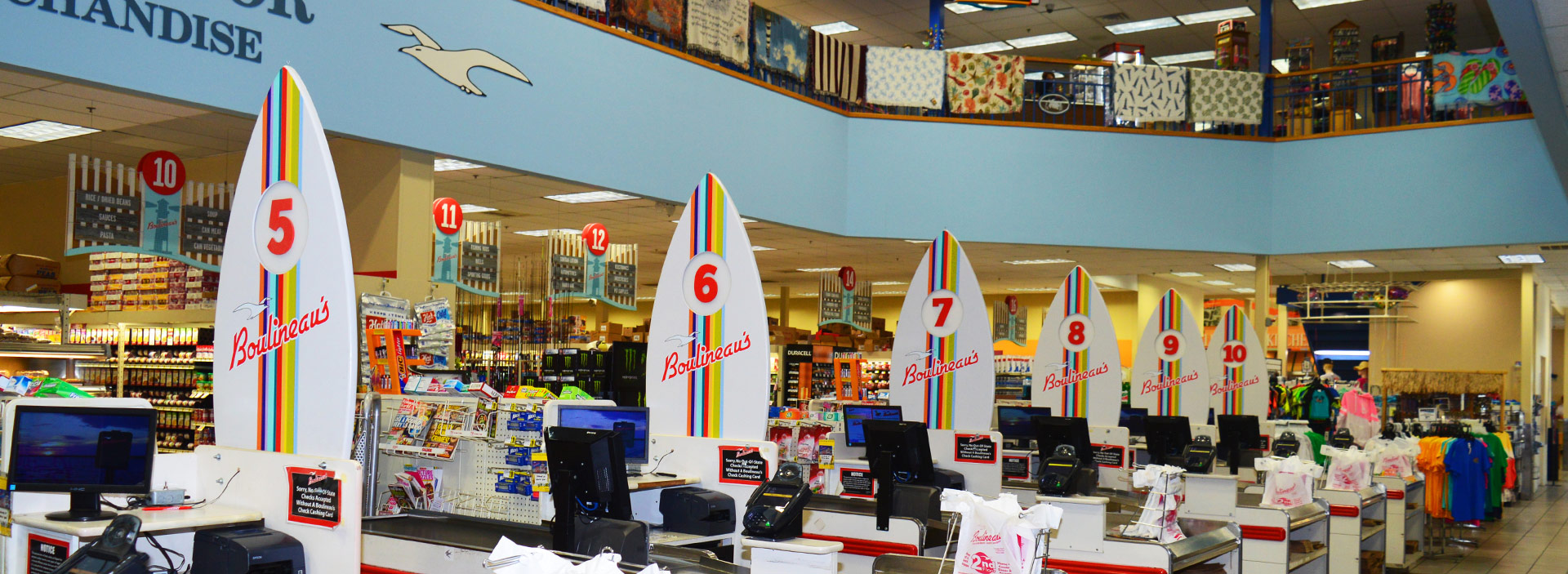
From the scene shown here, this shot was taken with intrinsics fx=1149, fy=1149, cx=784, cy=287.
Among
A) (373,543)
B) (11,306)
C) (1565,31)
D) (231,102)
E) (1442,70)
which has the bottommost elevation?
(373,543)

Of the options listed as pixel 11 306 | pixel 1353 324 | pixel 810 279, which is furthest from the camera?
pixel 1353 324

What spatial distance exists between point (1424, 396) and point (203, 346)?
1558cm

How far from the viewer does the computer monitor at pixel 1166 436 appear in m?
8.41

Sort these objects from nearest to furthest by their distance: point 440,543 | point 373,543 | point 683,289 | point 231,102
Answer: point 440,543
point 373,543
point 683,289
point 231,102

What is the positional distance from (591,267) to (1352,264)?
9930mm

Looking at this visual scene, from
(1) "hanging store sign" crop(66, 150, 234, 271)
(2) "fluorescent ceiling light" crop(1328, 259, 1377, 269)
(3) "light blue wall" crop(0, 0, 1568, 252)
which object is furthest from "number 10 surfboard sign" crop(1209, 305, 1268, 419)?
(1) "hanging store sign" crop(66, 150, 234, 271)

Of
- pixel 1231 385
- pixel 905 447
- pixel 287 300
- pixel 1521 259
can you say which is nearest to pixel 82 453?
pixel 287 300

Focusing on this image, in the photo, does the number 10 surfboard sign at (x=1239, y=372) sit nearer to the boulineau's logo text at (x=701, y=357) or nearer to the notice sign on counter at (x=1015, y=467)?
the notice sign on counter at (x=1015, y=467)

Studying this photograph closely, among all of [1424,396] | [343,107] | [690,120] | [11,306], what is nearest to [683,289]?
[343,107]

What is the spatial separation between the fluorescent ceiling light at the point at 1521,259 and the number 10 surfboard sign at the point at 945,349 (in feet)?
30.8

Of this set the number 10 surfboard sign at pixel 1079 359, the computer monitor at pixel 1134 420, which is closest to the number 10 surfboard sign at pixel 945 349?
the number 10 surfboard sign at pixel 1079 359

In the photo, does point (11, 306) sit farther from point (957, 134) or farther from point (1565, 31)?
point (1565, 31)

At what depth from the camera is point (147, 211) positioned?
7.45 meters

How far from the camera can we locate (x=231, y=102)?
22.2ft
